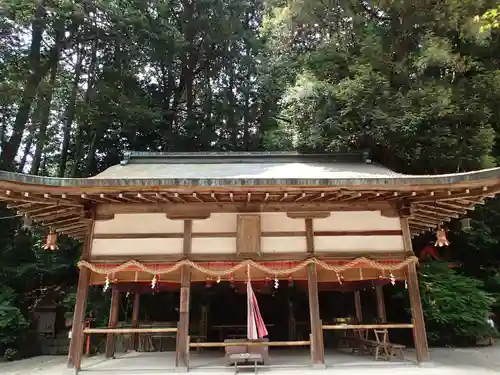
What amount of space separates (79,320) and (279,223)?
412 cm

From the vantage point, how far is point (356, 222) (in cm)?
769

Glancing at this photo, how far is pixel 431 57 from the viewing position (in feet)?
38.5

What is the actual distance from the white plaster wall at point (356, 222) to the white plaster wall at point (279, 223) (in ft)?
1.05

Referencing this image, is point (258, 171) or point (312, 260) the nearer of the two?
point (312, 260)

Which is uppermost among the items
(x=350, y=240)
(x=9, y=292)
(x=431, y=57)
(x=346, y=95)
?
(x=431, y=57)

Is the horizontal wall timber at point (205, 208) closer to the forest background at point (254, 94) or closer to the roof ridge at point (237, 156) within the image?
the roof ridge at point (237, 156)

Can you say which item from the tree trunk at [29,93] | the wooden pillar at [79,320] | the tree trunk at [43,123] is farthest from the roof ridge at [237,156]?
the tree trunk at [29,93]

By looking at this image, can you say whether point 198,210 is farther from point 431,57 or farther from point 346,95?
point 431,57

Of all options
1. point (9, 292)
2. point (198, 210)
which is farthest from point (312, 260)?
point (9, 292)

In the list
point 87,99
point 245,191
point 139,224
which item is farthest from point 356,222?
point 87,99

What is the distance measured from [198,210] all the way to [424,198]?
4.39 meters

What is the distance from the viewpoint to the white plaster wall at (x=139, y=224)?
298 inches

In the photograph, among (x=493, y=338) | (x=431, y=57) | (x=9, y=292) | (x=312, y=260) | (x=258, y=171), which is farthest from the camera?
(x=9, y=292)

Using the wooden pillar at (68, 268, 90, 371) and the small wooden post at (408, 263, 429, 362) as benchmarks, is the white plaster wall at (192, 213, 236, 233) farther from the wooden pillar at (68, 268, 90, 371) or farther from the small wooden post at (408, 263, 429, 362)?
the small wooden post at (408, 263, 429, 362)
